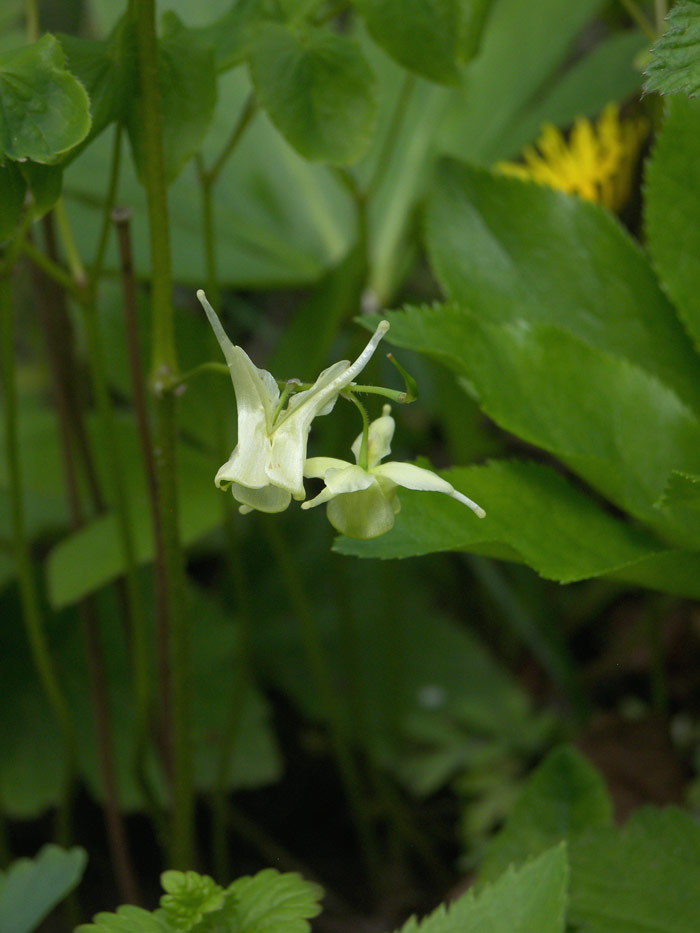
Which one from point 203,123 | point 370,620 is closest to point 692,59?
point 203,123

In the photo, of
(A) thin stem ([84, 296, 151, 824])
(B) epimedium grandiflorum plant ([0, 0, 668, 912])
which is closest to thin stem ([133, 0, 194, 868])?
(B) epimedium grandiflorum plant ([0, 0, 668, 912])

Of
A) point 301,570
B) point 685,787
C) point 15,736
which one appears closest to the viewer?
point 685,787

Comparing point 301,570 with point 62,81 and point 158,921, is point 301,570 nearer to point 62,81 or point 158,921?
point 158,921

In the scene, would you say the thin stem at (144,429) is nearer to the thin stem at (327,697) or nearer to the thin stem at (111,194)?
the thin stem at (111,194)

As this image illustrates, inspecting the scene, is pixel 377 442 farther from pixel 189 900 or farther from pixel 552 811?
pixel 552 811

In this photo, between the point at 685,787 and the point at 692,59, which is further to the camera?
the point at 685,787

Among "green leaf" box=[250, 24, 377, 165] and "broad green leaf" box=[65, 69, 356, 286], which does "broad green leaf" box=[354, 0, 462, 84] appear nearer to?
"green leaf" box=[250, 24, 377, 165]
